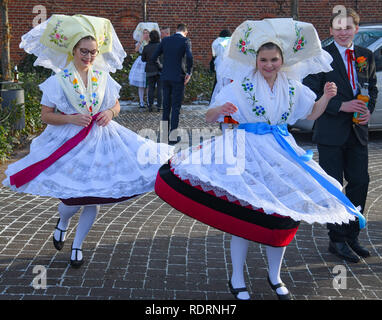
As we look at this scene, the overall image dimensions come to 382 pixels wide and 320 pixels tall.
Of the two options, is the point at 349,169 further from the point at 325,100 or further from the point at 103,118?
the point at 103,118

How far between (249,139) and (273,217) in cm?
62

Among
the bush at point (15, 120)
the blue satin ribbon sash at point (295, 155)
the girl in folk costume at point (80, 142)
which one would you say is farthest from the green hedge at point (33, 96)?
the blue satin ribbon sash at point (295, 155)

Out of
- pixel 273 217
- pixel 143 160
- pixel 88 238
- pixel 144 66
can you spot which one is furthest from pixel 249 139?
pixel 144 66

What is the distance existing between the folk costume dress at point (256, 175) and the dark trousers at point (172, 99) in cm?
658

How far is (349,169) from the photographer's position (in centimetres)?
554

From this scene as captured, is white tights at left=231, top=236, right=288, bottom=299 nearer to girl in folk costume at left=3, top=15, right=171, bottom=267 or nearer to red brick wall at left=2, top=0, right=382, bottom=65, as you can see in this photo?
girl in folk costume at left=3, top=15, right=171, bottom=267

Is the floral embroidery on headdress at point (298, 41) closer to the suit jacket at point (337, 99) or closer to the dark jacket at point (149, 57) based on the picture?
the suit jacket at point (337, 99)

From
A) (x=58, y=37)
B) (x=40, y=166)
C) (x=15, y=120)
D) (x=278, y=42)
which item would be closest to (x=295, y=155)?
Result: (x=278, y=42)

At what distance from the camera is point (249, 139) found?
4.37 metres

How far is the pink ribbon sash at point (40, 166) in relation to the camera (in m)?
4.81

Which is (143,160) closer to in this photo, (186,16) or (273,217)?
(273,217)

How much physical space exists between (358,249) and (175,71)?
20.8 feet

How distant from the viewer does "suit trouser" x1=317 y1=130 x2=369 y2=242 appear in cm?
543

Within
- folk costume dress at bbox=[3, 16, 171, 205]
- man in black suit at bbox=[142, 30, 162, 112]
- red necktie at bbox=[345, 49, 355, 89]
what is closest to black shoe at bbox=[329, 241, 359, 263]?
red necktie at bbox=[345, 49, 355, 89]
